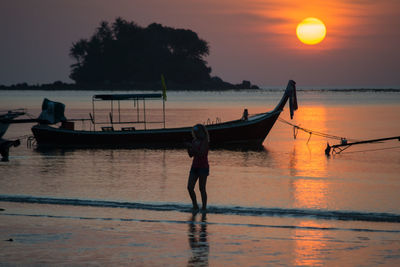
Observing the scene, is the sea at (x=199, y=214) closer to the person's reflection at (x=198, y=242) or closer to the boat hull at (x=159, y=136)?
the person's reflection at (x=198, y=242)

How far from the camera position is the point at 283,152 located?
Answer: 36844 millimetres

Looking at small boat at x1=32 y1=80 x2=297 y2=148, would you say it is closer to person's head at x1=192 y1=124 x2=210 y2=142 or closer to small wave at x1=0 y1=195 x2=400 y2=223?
small wave at x1=0 y1=195 x2=400 y2=223

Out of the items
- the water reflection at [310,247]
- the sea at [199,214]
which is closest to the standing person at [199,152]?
the sea at [199,214]

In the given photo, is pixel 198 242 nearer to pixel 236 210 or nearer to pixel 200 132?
pixel 200 132

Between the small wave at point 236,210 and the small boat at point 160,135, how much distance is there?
19640 mm

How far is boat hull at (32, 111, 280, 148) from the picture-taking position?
121 feet

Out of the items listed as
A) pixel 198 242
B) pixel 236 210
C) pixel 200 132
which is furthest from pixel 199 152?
pixel 198 242

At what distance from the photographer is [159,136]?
36844 mm

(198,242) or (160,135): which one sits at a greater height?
(160,135)

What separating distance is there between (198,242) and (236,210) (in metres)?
4.09

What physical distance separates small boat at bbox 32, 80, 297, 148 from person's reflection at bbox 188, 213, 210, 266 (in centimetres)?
2275

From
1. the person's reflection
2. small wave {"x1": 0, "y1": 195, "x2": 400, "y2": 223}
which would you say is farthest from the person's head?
small wave {"x1": 0, "y1": 195, "x2": 400, "y2": 223}

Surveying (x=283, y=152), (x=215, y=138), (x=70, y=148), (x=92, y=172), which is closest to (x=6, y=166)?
(x=92, y=172)

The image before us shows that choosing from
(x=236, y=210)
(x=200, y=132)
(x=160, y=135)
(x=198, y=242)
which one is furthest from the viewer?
(x=160, y=135)
